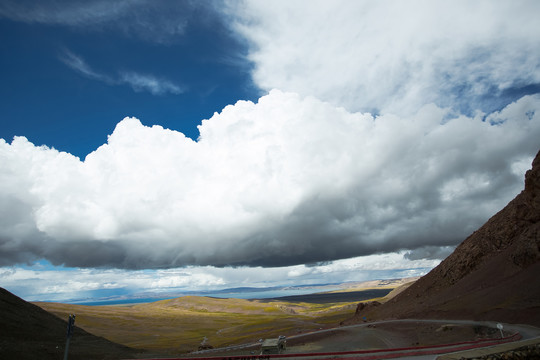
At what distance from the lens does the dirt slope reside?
128ft

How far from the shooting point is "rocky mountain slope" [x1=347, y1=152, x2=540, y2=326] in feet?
176

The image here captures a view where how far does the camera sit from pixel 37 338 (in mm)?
49531

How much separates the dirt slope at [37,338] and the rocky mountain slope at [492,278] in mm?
58042

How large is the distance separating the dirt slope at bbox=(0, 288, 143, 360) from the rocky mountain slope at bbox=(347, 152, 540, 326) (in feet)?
190

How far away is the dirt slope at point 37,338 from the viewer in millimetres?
39094

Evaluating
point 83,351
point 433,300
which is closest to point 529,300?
point 433,300

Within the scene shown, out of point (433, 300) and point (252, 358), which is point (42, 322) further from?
point (433, 300)

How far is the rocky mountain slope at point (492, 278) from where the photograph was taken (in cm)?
5375

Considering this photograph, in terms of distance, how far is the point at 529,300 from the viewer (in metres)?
49.8

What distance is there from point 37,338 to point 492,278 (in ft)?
276

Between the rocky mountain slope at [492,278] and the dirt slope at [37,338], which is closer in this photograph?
the dirt slope at [37,338]

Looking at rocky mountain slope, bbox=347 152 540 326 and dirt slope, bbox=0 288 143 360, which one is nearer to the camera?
dirt slope, bbox=0 288 143 360

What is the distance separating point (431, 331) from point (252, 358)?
121ft

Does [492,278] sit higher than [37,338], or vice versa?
[492,278]
